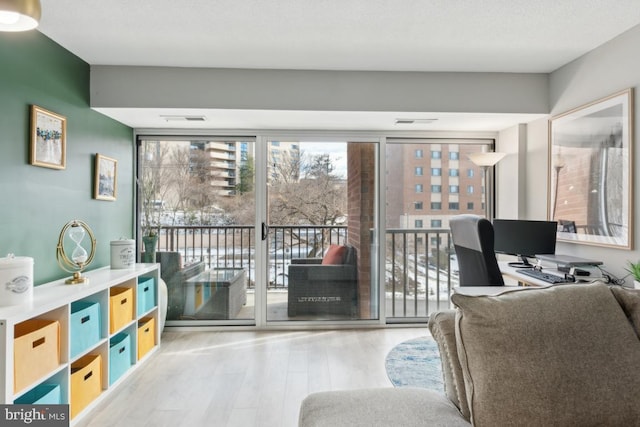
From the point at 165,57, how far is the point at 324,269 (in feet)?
8.00

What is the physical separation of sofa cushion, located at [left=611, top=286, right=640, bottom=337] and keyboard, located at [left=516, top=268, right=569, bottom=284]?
46.6 inches

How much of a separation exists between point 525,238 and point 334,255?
5.88ft

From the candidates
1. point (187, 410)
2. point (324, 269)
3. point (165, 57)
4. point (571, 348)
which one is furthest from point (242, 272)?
point (571, 348)

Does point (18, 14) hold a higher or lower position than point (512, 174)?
higher

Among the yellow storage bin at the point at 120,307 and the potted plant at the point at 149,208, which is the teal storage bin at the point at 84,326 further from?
the potted plant at the point at 149,208

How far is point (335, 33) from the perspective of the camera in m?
2.37

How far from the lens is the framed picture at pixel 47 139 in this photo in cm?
223

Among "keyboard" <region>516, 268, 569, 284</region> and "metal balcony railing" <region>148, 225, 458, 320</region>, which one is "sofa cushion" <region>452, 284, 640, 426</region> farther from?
"metal balcony railing" <region>148, 225, 458, 320</region>

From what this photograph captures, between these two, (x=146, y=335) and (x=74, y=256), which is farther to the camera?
(x=146, y=335)

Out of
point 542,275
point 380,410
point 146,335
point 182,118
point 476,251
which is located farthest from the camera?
point 182,118

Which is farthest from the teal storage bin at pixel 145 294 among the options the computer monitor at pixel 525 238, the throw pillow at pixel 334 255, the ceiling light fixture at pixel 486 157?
the ceiling light fixture at pixel 486 157

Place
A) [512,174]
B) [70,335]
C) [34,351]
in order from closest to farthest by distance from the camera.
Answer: [34,351] → [70,335] → [512,174]

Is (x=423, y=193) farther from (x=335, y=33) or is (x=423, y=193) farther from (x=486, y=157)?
(x=335, y=33)

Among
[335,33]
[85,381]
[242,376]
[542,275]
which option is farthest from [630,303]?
[85,381]
